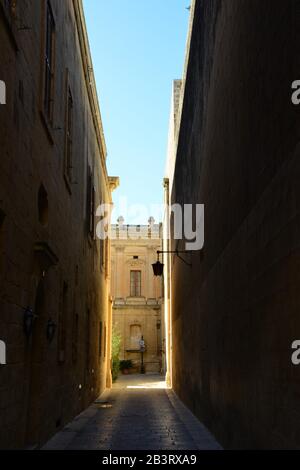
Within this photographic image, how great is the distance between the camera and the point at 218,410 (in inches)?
368

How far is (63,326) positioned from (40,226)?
355cm

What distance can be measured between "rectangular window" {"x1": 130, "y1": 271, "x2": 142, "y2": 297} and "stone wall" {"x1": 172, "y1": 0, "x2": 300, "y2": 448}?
34864mm

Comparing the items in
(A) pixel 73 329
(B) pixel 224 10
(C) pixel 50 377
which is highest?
(B) pixel 224 10

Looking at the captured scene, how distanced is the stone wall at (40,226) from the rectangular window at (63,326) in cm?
2

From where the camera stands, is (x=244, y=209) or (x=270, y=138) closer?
(x=270, y=138)

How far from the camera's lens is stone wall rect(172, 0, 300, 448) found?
4723mm

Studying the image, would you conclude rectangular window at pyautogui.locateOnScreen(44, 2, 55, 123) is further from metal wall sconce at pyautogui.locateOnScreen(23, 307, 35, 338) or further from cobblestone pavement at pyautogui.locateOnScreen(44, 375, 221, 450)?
cobblestone pavement at pyautogui.locateOnScreen(44, 375, 221, 450)

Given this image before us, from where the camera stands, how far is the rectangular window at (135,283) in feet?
153

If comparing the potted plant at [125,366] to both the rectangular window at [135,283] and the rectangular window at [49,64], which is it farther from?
the rectangular window at [49,64]

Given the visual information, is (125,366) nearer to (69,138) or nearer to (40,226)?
(69,138)

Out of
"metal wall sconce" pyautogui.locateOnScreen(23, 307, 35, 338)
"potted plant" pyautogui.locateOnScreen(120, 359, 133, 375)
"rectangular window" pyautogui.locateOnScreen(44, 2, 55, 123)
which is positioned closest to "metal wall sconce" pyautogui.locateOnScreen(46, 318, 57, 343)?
"metal wall sconce" pyautogui.locateOnScreen(23, 307, 35, 338)
